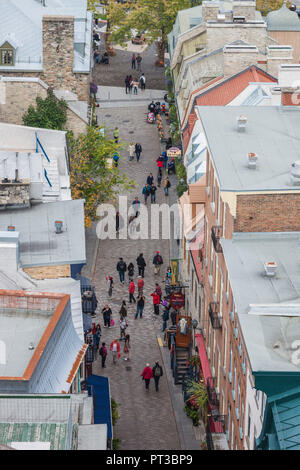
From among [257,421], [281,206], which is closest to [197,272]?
[281,206]

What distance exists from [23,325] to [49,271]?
22.6ft

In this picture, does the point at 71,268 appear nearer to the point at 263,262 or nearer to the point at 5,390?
the point at 263,262

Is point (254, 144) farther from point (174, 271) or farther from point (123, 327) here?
point (174, 271)

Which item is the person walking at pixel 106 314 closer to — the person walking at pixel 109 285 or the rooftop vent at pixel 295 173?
the person walking at pixel 109 285

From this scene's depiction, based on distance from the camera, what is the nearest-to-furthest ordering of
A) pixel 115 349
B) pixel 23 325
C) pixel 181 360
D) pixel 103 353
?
pixel 23 325 → pixel 103 353 → pixel 181 360 → pixel 115 349

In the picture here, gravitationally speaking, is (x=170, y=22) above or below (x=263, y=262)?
above

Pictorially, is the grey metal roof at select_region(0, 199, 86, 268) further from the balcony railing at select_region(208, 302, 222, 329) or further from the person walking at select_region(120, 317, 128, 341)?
the person walking at select_region(120, 317, 128, 341)

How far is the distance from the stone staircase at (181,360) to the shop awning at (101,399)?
286 inches

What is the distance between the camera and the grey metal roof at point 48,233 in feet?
145

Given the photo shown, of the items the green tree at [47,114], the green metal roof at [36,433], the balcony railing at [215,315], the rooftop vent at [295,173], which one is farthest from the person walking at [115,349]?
the green metal roof at [36,433]

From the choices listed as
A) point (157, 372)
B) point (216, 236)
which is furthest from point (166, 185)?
point (216, 236)

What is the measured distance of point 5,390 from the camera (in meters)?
33.0

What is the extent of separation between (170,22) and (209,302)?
56168mm

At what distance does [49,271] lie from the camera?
146 ft
